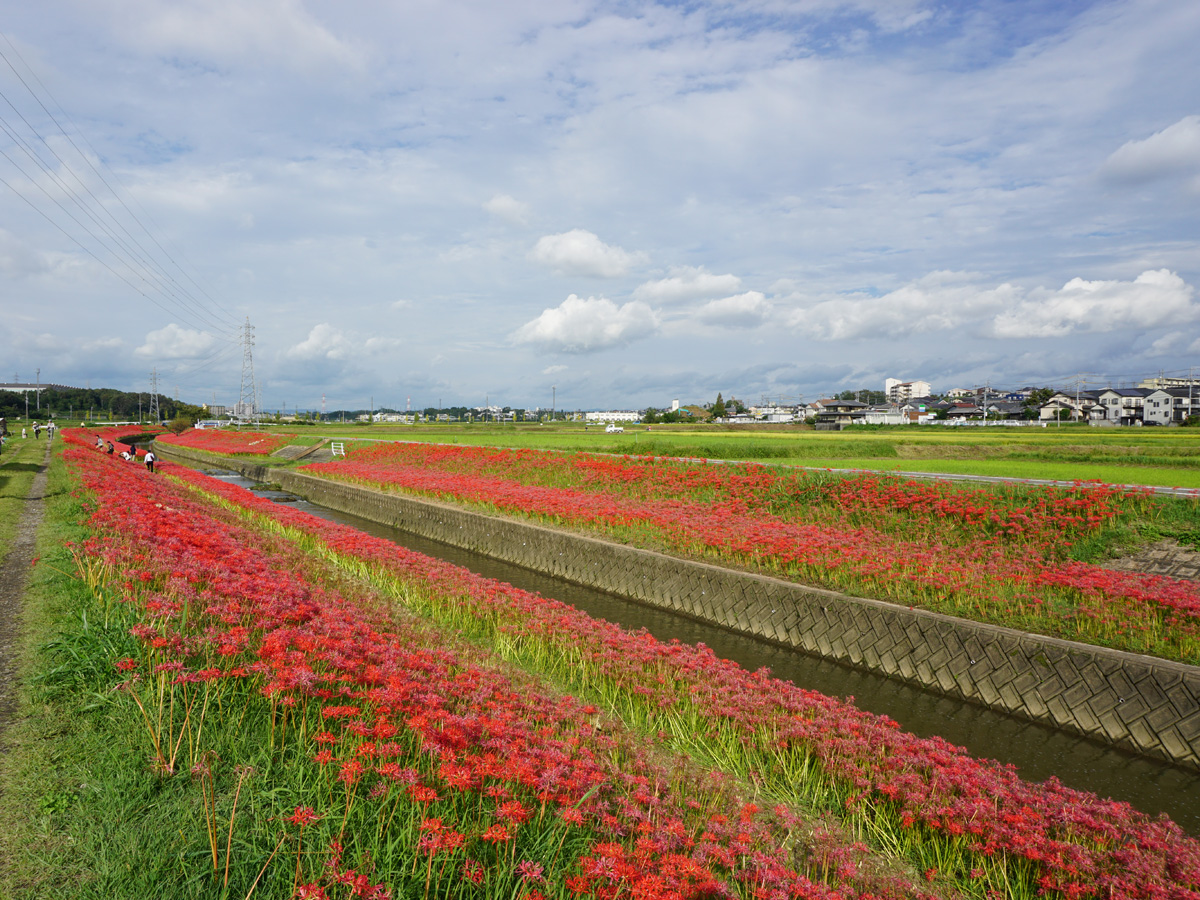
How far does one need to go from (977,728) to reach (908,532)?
703 cm

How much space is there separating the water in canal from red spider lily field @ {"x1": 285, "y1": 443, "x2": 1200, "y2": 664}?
4.84 feet

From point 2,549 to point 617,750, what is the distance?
36.6ft

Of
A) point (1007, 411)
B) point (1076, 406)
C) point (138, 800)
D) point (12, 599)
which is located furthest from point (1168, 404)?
point (12, 599)

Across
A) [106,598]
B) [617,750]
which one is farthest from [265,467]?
[617,750]

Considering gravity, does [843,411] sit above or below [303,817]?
above

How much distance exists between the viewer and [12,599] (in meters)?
7.18

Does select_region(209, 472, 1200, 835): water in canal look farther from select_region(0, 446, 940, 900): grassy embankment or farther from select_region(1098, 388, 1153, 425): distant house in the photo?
select_region(1098, 388, 1153, 425): distant house

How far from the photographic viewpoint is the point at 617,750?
471 cm

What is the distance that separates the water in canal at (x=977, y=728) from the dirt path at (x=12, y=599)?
8.16m

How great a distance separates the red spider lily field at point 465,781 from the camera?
294cm

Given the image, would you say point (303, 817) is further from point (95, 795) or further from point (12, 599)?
point (12, 599)

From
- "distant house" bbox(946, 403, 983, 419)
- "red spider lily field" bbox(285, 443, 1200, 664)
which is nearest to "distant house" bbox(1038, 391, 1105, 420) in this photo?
"distant house" bbox(946, 403, 983, 419)

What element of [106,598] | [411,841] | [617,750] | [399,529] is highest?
[106,598]

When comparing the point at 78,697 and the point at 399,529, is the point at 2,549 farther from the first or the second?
the point at 399,529
